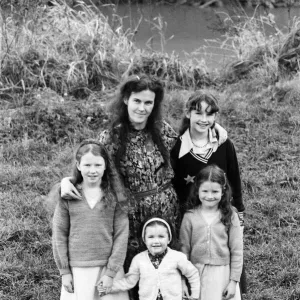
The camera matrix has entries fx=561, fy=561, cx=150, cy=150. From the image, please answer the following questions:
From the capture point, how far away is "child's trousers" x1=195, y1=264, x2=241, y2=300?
275cm

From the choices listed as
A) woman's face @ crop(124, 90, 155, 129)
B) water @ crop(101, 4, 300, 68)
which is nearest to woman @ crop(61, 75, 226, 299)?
woman's face @ crop(124, 90, 155, 129)

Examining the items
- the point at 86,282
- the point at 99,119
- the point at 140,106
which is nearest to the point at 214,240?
the point at 86,282

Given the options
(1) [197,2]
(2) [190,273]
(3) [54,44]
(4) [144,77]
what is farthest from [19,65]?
(1) [197,2]

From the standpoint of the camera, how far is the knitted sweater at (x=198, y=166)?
2.88m

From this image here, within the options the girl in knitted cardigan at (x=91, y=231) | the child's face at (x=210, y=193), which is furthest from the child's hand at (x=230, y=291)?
the girl in knitted cardigan at (x=91, y=231)

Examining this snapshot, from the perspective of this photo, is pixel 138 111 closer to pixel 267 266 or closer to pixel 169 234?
pixel 169 234

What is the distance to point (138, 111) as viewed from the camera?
108 inches

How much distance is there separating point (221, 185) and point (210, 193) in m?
0.07

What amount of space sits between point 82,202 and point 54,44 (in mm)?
4058

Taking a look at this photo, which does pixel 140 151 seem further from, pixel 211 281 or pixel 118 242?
pixel 211 281

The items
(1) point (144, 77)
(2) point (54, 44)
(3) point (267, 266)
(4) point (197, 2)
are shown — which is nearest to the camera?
(1) point (144, 77)

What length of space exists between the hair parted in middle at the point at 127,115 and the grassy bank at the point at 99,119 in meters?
1.14

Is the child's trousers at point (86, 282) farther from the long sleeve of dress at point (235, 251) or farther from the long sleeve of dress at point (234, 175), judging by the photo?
the long sleeve of dress at point (234, 175)

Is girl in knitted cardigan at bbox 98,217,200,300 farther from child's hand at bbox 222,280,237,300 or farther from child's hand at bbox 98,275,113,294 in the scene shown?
child's hand at bbox 222,280,237,300
